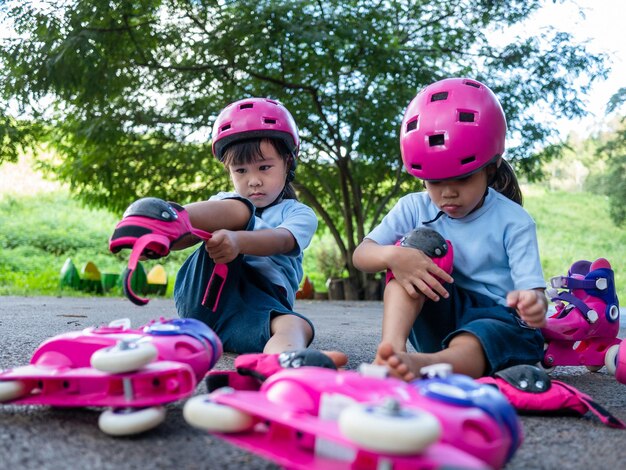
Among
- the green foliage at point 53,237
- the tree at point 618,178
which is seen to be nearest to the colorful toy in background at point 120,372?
the tree at point 618,178

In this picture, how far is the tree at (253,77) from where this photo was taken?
266 inches

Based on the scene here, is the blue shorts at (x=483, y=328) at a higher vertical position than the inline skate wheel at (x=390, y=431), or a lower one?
lower

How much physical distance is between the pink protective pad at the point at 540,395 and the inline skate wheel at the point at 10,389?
3.48ft

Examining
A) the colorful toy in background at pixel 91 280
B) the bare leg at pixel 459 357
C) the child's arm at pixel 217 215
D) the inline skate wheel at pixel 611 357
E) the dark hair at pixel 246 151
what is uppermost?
the dark hair at pixel 246 151

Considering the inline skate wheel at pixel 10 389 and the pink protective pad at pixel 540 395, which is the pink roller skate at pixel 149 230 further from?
the pink protective pad at pixel 540 395

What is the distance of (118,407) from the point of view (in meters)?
1.24

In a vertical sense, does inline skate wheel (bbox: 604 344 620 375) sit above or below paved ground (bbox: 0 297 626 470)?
below

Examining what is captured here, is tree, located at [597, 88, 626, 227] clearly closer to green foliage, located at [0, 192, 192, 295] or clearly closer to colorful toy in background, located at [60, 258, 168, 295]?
colorful toy in background, located at [60, 258, 168, 295]

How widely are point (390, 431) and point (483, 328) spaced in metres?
1.10

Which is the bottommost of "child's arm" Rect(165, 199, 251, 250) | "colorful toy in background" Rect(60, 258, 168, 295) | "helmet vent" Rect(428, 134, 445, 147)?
"colorful toy in background" Rect(60, 258, 168, 295)

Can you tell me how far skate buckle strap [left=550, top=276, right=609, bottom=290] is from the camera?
7.63 feet

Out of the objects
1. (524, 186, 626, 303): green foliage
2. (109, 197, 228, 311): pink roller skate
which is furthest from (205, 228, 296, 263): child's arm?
(524, 186, 626, 303): green foliage

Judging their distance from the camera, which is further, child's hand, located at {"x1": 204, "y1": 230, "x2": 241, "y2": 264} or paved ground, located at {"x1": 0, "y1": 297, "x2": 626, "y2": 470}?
child's hand, located at {"x1": 204, "y1": 230, "x2": 241, "y2": 264}

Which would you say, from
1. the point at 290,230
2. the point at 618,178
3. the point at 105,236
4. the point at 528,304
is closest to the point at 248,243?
the point at 290,230
